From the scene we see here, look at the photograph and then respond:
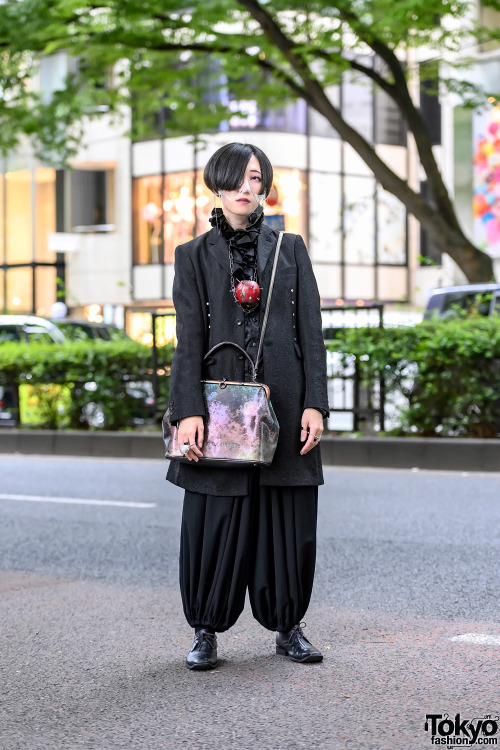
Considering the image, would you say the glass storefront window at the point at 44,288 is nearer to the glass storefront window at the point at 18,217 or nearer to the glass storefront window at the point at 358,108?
the glass storefront window at the point at 18,217

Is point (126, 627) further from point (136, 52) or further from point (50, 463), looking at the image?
point (136, 52)

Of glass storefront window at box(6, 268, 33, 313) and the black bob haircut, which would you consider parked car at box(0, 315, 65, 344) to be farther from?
glass storefront window at box(6, 268, 33, 313)

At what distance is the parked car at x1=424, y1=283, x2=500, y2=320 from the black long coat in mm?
9682

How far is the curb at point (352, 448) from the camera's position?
40.2 ft

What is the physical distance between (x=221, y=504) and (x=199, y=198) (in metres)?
31.2

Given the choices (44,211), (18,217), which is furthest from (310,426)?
(18,217)

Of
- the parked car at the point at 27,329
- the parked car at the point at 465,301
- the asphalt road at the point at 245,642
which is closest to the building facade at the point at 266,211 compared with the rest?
the parked car at the point at 27,329

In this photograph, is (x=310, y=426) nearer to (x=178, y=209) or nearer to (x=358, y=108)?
(x=178, y=209)

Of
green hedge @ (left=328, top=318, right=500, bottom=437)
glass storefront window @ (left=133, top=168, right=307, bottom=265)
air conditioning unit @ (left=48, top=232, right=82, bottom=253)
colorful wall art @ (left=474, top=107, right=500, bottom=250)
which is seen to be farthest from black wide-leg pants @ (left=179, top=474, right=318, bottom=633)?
air conditioning unit @ (left=48, top=232, right=82, bottom=253)

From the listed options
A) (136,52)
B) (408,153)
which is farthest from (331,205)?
(136,52)

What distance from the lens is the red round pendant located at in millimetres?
4414

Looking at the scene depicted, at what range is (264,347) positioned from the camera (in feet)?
14.6

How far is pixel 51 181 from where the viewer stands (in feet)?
137

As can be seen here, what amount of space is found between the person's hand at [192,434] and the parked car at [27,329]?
576 inches
